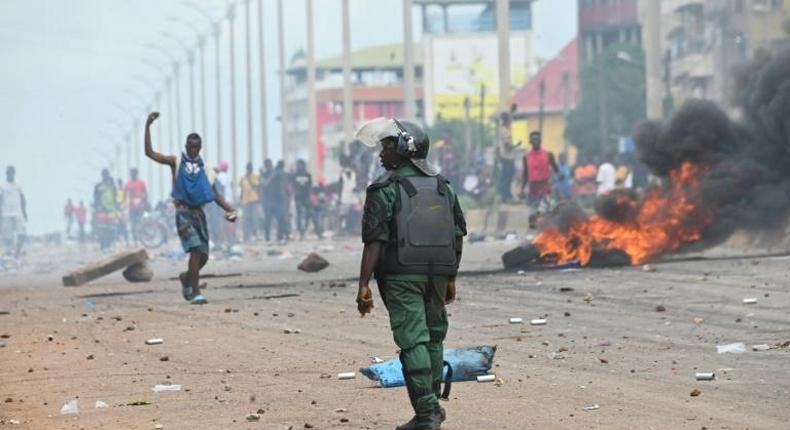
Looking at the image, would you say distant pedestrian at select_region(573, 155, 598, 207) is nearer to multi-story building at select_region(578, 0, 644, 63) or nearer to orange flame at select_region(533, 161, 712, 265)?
orange flame at select_region(533, 161, 712, 265)

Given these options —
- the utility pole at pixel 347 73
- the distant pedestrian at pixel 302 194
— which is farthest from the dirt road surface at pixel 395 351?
the utility pole at pixel 347 73

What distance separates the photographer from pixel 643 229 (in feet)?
66.5

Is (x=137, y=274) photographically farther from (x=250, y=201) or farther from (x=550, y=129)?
(x=550, y=129)

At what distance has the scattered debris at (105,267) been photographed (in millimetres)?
22094

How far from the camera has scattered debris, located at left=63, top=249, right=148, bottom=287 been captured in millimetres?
22094

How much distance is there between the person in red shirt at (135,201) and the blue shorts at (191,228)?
2777 centimetres

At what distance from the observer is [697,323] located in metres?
13.3

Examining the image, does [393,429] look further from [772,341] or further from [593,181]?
[593,181]

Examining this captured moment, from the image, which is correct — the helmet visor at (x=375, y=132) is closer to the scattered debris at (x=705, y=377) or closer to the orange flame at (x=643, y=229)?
the scattered debris at (x=705, y=377)

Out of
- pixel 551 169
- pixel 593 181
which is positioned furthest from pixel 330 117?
pixel 551 169

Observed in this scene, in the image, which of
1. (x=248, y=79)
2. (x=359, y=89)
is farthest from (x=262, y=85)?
(x=359, y=89)

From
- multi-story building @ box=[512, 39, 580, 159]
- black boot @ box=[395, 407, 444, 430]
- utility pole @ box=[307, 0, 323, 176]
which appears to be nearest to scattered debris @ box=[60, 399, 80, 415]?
black boot @ box=[395, 407, 444, 430]

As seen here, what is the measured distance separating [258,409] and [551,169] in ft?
52.1

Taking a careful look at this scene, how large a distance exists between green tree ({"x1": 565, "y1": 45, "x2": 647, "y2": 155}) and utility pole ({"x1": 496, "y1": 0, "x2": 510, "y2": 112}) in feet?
119
